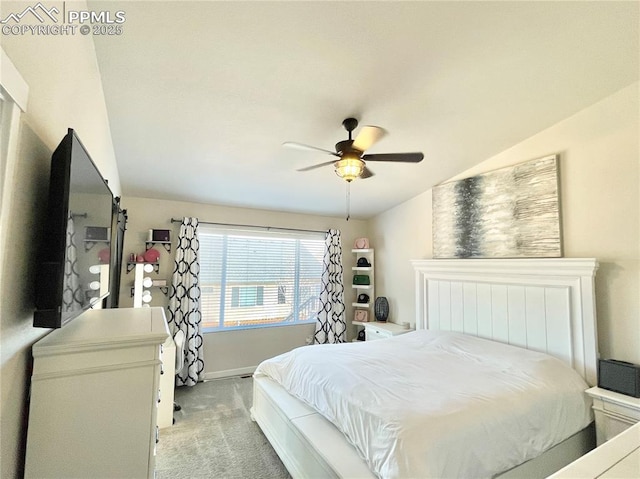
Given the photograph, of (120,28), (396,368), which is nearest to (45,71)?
(120,28)

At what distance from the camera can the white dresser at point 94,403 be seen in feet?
3.27

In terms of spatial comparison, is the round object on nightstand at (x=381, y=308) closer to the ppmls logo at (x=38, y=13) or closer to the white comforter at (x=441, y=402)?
the white comforter at (x=441, y=402)

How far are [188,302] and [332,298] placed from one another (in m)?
2.13

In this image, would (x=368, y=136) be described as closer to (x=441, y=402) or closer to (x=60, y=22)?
(x=60, y=22)

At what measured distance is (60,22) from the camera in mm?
1119

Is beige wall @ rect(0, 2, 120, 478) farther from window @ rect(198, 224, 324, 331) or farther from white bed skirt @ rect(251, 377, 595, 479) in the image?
window @ rect(198, 224, 324, 331)

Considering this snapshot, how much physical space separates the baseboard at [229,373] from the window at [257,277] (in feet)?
1.90

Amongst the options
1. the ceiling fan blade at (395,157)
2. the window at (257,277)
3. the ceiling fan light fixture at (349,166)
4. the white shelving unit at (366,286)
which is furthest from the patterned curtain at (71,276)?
the white shelving unit at (366,286)

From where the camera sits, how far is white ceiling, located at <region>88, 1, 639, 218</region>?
1583 millimetres

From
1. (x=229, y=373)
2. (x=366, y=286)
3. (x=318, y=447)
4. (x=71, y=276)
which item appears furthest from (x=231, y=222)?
(x=71, y=276)

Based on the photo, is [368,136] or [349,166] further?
[349,166]

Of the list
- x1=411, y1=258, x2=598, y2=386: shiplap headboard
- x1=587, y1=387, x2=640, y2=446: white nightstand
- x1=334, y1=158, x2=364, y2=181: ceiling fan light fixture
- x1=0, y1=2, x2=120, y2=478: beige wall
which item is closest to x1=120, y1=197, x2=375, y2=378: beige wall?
x1=411, y1=258, x2=598, y2=386: shiplap headboard

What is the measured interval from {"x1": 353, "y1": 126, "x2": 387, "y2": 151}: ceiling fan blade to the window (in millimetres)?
2708

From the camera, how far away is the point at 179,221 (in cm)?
395
